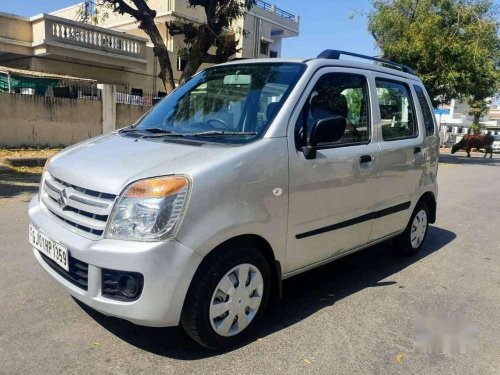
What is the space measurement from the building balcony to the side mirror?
1824cm

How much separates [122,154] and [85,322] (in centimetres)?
126

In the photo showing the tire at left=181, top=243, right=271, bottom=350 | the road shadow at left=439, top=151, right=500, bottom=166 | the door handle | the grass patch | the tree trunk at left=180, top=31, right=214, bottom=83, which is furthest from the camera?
the road shadow at left=439, top=151, right=500, bottom=166

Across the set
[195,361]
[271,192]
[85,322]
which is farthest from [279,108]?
[85,322]

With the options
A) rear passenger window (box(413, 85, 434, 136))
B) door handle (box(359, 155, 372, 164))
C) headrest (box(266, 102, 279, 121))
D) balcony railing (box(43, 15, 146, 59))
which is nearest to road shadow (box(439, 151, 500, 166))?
balcony railing (box(43, 15, 146, 59))

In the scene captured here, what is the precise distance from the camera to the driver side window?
337 cm

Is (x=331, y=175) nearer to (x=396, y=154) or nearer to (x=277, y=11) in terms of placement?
(x=396, y=154)

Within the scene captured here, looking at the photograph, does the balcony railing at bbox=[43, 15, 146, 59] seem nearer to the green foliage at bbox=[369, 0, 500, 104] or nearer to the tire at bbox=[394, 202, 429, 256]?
the green foliage at bbox=[369, 0, 500, 104]

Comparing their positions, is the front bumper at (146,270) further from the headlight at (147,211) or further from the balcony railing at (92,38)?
the balcony railing at (92,38)

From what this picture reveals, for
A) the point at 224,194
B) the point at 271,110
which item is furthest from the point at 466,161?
the point at 224,194

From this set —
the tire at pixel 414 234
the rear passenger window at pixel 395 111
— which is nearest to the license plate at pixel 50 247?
the rear passenger window at pixel 395 111

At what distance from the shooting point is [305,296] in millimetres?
3988

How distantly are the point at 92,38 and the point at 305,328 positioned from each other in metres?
19.8

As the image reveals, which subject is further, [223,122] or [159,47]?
[159,47]

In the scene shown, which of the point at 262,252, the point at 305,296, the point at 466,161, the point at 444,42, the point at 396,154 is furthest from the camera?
the point at 466,161
